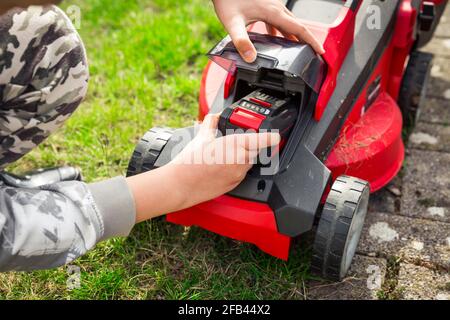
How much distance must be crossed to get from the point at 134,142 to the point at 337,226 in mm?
683

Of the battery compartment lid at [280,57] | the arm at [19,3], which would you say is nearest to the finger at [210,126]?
the battery compartment lid at [280,57]

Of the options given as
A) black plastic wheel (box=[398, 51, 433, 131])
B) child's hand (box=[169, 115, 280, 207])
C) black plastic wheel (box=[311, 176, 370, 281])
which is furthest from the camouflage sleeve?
black plastic wheel (box=[398, 51, 433, 131])

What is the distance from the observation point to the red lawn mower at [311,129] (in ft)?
3.73

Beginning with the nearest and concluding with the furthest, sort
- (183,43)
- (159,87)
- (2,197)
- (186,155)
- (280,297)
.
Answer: (2,197) → (186,155) → (280,297) → (159,87) → (183,43)

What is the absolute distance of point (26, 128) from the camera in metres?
1.15

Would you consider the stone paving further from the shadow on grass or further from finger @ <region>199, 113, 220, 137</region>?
finger @ <region>199, 113, 220, 137</region>

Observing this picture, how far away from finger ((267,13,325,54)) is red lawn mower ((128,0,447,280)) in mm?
23

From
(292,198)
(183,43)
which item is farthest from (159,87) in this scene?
(292,198)

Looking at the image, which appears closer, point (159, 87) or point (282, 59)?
point (282, 59)

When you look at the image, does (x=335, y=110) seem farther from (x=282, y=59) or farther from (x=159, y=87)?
(x=159, y=87)

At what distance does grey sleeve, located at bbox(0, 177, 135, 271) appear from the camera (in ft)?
3.12

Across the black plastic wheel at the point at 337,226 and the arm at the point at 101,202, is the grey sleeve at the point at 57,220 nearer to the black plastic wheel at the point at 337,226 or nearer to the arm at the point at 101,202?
the arm at the point at 101,202

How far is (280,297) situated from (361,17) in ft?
2.04
